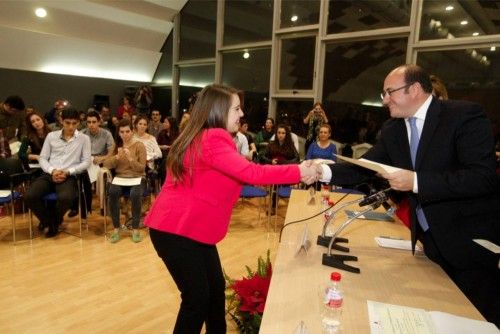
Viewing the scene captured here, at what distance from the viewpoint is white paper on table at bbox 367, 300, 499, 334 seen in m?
1.12

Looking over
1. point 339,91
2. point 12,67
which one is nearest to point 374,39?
point 339,91

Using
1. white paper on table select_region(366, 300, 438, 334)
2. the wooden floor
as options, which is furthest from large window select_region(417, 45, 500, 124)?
white paper on table select_region(366, 300, 438, 334)

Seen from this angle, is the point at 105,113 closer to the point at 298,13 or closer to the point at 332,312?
the point at 298,13

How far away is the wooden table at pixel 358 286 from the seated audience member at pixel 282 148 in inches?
129

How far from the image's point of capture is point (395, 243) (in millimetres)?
1902

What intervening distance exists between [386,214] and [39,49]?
731 cm

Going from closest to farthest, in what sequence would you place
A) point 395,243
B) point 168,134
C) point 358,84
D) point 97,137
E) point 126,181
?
point 395,243 → point 126,181 → point 97,137 → point 358,84 → point 168,134

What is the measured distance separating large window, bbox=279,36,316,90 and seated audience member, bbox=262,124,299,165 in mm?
1754

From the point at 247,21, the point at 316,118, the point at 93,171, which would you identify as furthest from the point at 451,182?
the point at 247,21

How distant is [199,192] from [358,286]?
77 centimetres

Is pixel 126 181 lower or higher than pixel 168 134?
lower

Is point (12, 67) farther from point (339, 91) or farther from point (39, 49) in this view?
point (339, 91)

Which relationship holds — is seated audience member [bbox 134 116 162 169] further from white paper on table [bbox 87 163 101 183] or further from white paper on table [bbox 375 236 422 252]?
white paper on table [bbox 375 236 422 252]

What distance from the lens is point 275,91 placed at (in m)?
7.08
